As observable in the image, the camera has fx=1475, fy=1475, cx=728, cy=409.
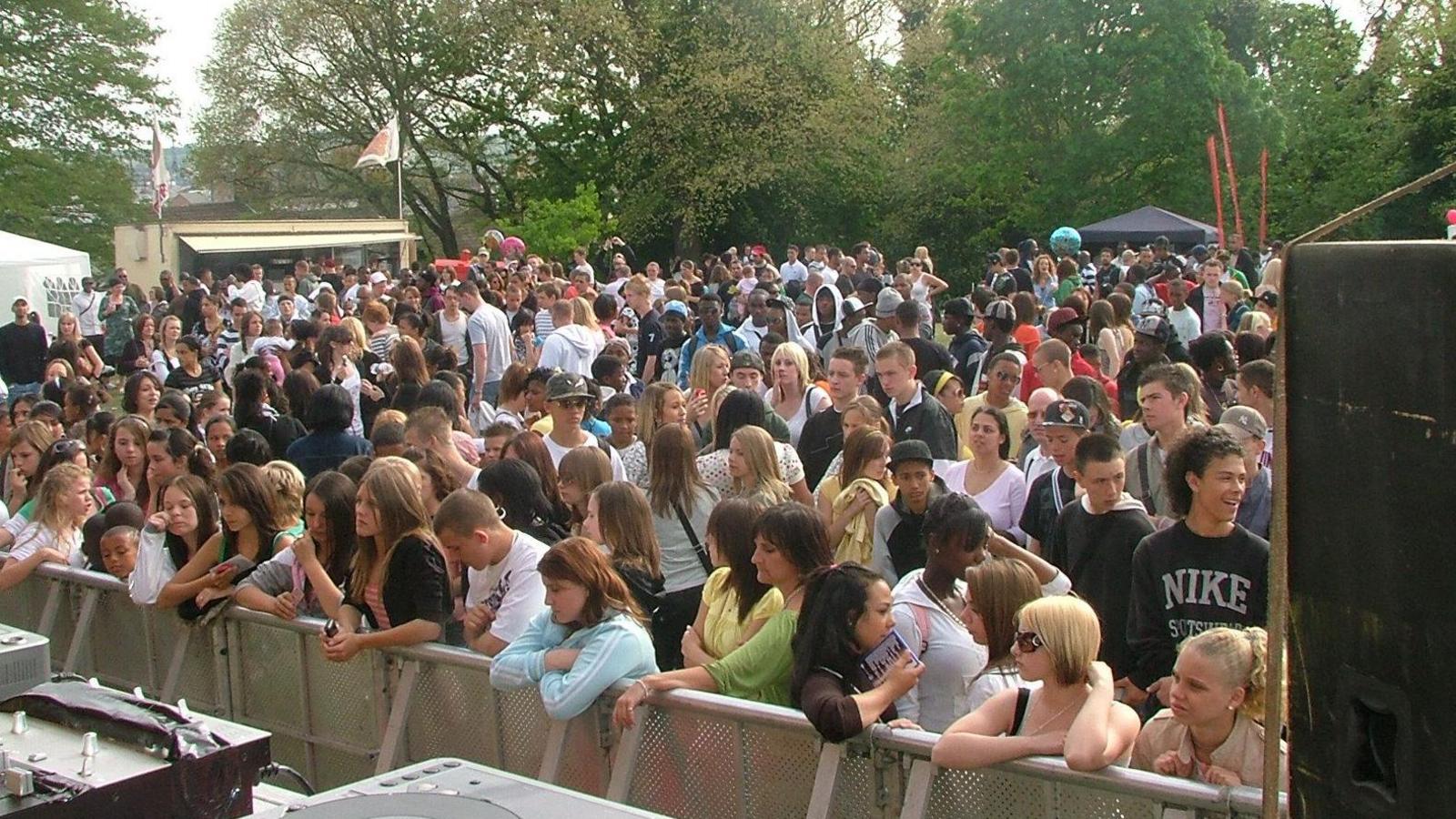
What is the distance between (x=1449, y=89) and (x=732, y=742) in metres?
29.1

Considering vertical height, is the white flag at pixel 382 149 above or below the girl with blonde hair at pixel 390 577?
above

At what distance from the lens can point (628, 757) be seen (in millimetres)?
4883

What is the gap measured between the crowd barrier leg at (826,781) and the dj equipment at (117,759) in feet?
6.35

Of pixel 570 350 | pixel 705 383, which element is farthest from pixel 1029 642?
pixel 570 350

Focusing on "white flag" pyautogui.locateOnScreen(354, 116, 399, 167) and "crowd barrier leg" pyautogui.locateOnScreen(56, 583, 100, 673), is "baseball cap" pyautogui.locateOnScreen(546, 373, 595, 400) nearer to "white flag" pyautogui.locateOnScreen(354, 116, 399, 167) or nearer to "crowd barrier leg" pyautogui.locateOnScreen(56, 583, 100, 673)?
"crowd barrier leg" pyautogui.locateOnScreen(56, 583, 100, 673)

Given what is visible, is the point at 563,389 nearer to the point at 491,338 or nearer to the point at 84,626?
the point at 84,626

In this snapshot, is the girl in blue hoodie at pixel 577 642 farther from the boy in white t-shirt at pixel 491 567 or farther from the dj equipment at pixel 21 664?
the dj equipment at pixel 21 664

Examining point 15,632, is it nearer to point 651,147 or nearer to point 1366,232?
point 1366,232

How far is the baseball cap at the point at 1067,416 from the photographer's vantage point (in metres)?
6.43

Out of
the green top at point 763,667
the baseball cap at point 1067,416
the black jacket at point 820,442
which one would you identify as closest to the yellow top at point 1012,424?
the black jacket at point 820,442

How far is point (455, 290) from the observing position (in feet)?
45.3

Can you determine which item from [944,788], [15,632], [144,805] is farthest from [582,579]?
[144,805]

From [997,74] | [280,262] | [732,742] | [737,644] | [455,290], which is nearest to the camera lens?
[732,742]

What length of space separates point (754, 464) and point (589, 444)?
1.23 meters
